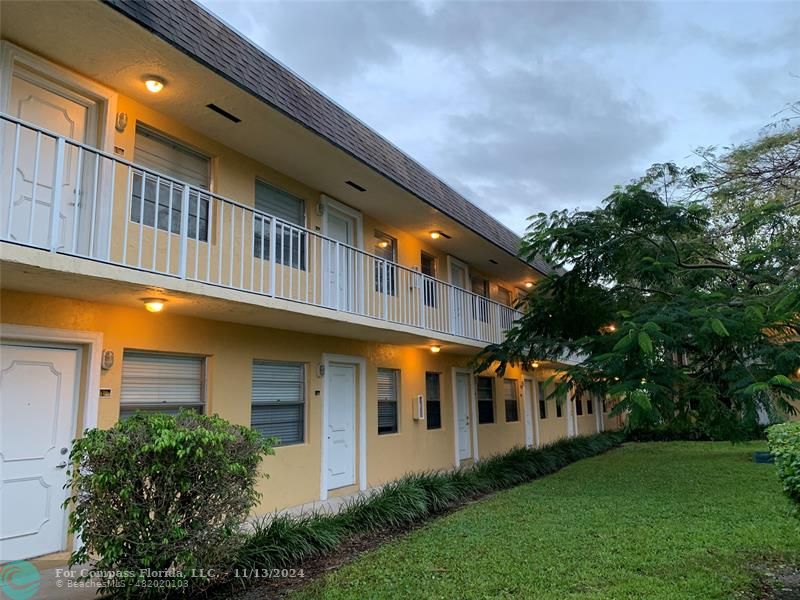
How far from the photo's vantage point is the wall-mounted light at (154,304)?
19.1 ft

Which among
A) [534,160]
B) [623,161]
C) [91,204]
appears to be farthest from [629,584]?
[534,160]

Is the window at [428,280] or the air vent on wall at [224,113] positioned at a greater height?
the air vent on wall at [224,113]

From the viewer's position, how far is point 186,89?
6262 mm

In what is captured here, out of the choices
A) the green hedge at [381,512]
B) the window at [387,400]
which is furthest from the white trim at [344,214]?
the green hedge at [381,512]

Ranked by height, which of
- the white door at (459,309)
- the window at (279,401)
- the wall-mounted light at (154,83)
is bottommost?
the window at (279,401)

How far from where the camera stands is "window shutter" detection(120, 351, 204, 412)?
20.8 ft

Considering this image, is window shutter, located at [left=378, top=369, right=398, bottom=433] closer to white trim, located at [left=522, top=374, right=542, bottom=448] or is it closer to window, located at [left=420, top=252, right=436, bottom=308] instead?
window, located at [left=420, top=252, right=436, bottom=308]

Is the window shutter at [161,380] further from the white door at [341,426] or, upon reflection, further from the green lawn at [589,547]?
the green lawn at [589,547]

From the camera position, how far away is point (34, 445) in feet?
17.7

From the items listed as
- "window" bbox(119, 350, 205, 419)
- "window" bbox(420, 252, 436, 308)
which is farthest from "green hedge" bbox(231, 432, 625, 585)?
"window" bbox(420, 252, 436, 308)

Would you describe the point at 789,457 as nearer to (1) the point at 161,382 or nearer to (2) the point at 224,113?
(1) the point at 161,382

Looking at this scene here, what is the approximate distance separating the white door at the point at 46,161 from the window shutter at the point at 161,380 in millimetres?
1651

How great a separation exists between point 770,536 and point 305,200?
26.9ft

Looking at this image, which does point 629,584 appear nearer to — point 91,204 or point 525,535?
point 525,535
